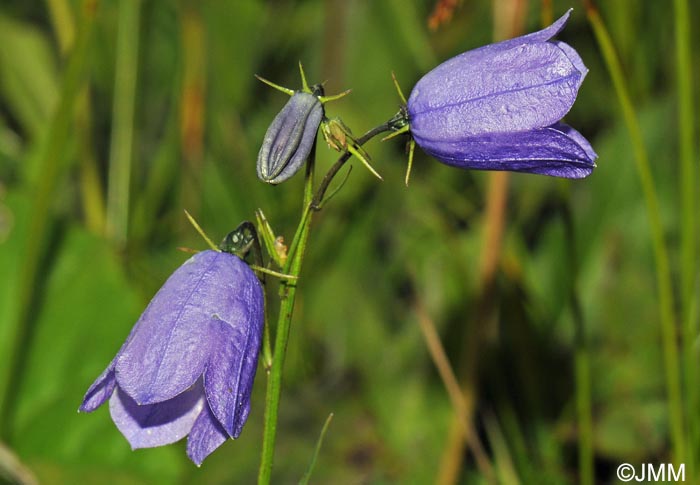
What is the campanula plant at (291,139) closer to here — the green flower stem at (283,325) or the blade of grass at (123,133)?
the green flower stem at (283,325)

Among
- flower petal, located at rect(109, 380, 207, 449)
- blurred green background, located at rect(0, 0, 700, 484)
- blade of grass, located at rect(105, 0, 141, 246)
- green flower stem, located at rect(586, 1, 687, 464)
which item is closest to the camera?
flower petal, located at rect(109, 380, 207, 449)

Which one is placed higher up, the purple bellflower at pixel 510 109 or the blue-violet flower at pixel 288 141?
the blue-violet flower at pixel 288 141

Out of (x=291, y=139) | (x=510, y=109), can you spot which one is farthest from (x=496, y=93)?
(x=291, y=139)

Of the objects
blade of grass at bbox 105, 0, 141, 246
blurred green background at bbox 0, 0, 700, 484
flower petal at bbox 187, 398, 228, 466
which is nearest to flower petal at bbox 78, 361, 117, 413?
flower petal at bbox 187, 398, 228, 466

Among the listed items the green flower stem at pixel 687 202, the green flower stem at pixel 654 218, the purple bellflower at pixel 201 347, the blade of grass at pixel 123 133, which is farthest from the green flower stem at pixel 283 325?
the blade of grass at pixel 123 133

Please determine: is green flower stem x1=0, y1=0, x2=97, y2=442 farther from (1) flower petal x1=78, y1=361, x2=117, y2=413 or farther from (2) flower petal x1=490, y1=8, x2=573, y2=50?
(2) flower petal x1=490, y1=8, x2=573, y2=50

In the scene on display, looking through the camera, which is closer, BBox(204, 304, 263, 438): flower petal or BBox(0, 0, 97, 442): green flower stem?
BBox(204, 304, 263, 438): flower petal

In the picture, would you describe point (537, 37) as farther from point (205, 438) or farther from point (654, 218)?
point (205, 438)
